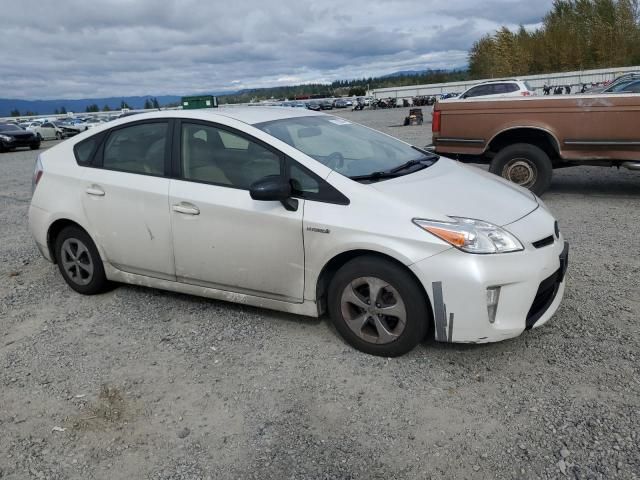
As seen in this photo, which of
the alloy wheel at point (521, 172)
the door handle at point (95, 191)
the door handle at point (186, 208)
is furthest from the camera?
the alloy wheel at point (521, 172)

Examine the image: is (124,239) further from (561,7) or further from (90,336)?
(561,7)

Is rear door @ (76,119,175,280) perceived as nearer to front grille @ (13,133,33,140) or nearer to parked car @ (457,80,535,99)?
parked car @ (457,80,535,99)

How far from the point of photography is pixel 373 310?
338 cm

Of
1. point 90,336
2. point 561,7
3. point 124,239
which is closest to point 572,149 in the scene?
point 124,239

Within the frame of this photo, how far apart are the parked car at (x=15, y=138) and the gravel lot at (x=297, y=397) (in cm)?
2298

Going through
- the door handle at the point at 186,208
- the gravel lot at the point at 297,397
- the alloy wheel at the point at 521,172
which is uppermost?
the door handle at the point at 186,208

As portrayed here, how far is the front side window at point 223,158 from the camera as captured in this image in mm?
3742

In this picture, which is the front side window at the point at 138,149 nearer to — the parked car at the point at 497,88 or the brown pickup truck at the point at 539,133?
the brown pickup truck at the point at 539,133

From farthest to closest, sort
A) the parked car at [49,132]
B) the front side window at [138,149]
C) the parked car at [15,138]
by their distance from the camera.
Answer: the parked car at [49,132], the parked car at [15,138], the front side window at [138,149]

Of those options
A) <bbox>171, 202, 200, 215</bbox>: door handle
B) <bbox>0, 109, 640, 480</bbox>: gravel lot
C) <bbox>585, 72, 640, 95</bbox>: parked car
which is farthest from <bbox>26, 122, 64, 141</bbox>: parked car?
<bbox>171, 202, 200, 215</bbox>: door handle

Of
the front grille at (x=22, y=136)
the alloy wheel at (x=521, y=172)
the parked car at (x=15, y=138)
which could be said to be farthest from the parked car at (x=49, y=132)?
the alloy wheel at (x=521, y=172)

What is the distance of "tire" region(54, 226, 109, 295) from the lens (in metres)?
4.58

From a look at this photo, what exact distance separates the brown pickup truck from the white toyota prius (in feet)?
11.4

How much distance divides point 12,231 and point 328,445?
659cm
